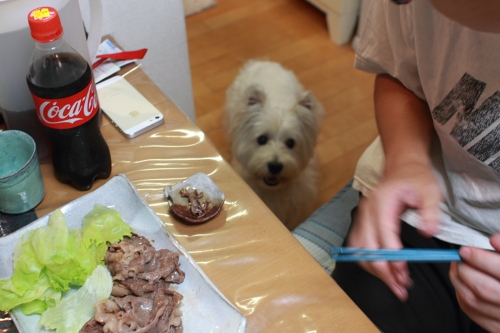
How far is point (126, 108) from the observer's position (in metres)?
0.94

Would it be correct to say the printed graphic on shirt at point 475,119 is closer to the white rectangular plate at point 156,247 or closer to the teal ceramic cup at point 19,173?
the white rectangular plate at point 156,247

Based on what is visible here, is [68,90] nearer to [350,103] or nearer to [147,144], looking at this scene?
[147,144]

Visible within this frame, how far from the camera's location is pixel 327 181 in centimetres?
193

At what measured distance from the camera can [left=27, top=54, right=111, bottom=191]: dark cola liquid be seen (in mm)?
717

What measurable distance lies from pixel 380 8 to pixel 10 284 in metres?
0.73

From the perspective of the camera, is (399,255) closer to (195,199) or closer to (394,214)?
(394,214)

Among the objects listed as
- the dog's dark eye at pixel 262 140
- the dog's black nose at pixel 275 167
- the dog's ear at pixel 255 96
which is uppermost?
the dog's ear at pixel 255 96

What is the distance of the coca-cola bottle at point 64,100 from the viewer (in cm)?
69

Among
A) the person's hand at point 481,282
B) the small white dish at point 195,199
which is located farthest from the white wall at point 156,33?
the person's hand at point 481,282

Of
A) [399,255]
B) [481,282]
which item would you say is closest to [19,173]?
[399,255]

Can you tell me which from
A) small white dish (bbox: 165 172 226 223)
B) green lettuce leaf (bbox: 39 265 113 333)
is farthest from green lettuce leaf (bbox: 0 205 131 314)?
small white dish (bbox: 165 172 226 223)

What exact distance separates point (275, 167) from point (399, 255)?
1075mm

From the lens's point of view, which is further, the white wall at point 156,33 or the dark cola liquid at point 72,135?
the white wall at point 156,33

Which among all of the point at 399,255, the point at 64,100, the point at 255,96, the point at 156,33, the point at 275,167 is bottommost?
the point at 275,167
